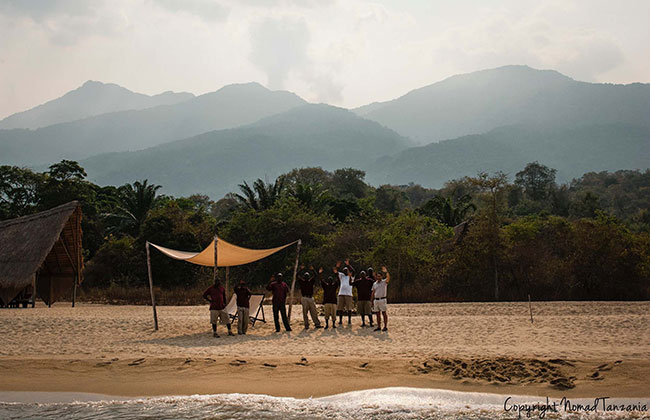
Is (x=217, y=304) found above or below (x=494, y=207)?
below

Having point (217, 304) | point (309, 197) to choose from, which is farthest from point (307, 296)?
point (309, 197)

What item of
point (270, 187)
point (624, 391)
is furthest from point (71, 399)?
point (270, 187)

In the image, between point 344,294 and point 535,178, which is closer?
point 344,294

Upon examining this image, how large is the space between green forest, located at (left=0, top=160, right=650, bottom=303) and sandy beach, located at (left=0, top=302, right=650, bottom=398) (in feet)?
25.5

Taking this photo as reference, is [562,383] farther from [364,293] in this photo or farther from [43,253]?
[43,253]

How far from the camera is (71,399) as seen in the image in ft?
26.1

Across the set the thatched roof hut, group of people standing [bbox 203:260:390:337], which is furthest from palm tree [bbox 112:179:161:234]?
group of people standing [bbox 203:260:390:337]

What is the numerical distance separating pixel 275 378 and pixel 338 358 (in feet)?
4.27

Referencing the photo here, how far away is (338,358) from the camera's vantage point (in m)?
9.35

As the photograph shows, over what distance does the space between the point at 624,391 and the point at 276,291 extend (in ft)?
23.6

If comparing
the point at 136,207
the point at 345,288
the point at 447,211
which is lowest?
the point at 345,288

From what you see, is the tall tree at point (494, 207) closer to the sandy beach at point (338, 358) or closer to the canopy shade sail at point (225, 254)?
the sandy beach at point (338, 358)

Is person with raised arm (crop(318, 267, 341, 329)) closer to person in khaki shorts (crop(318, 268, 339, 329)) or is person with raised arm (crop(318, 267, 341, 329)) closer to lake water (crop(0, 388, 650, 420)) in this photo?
person in khaki shorts (crop(318, 268, 339, 329))

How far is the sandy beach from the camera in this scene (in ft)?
26.4
